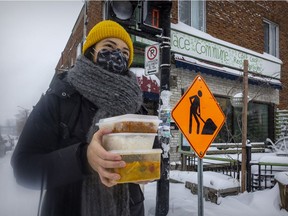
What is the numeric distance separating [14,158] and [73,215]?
1.44 ft

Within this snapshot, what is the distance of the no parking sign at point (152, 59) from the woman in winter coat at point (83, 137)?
2.88m

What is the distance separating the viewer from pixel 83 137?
156 centimetres

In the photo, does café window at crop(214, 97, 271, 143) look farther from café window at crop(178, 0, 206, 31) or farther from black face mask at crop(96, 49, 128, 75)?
black face mask at crop(96, 49, 128, 75)

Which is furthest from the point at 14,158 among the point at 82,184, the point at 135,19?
the point at 135,19

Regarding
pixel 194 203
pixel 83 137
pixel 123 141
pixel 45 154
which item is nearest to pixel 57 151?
pixel 45 154

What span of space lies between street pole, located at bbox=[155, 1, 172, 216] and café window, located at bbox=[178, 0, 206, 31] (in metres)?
6.79

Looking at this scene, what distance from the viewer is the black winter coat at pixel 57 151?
50.0 inches

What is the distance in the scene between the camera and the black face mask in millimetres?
1793

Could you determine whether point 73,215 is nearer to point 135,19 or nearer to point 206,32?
point 135,19

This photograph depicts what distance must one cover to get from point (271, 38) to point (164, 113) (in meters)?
12.6

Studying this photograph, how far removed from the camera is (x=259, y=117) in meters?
14.0

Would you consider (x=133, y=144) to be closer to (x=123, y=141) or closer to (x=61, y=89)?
(x=123, y=141)

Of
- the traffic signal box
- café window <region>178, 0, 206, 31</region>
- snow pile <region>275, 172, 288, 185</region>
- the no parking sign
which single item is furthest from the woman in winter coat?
café window <region>178, 0, 206, 31</region>

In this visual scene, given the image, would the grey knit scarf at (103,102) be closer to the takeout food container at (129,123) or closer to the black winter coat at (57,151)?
the black winter coat at (57,151)
